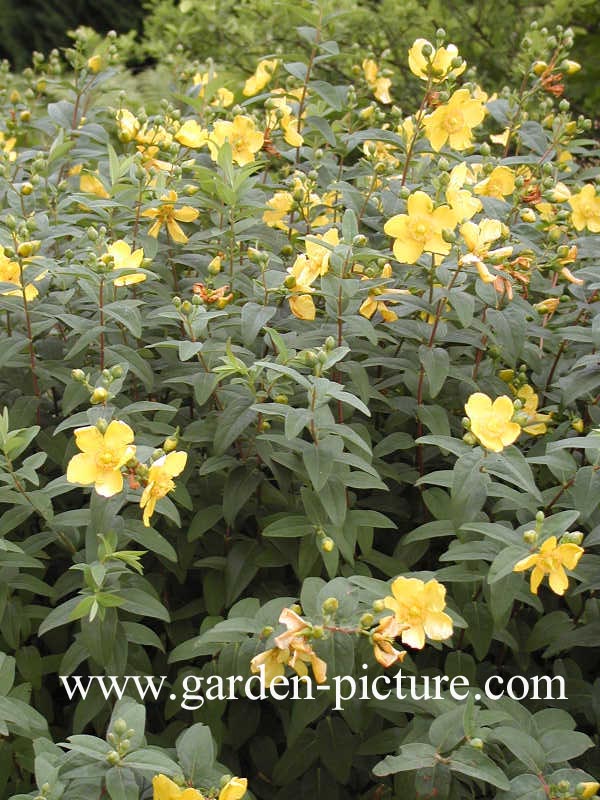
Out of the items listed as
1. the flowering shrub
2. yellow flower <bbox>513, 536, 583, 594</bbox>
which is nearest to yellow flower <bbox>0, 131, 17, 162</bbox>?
the flowering shrub

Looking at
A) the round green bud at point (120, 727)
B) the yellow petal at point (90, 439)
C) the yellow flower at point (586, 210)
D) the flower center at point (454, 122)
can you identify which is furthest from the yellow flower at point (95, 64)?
the round green bud at point (120, 727)

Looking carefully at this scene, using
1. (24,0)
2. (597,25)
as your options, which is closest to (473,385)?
(597,25)

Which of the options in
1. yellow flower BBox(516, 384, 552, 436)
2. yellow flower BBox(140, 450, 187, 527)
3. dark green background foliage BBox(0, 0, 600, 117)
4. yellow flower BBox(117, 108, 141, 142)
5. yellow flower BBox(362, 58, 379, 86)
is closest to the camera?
yellow flower BBox(140, 450, 187, 527)

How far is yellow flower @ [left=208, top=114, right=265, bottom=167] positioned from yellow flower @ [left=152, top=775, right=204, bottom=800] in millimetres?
1343

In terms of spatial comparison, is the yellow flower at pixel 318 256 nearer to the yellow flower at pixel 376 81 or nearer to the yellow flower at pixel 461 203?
the yellow flower at pixel 461 203

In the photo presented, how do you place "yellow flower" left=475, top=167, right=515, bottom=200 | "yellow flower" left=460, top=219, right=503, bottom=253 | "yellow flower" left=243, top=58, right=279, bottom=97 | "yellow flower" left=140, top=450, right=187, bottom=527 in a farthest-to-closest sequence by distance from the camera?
"yellow flower" left=243, top=58, right=279, bottom=97
"yellow flower" left=475, top=167, right=515, bottom=200
"yellow flower" left=460, top=219, right=503, bottom=253
"yellow flower" left=140, top=450, right=187, bottom=527

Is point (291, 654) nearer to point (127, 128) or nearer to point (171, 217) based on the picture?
point (171, 217)

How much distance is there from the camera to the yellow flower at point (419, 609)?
1.42 m

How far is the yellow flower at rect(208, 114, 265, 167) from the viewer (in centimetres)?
218

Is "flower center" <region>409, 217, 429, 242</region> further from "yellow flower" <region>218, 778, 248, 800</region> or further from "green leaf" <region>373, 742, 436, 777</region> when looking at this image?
"yellow flower" <region>218, 778, 248, 800</region>

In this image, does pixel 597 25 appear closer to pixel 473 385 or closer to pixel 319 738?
pixel 473 385

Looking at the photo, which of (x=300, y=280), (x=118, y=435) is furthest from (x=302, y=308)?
(x=118, y=435)

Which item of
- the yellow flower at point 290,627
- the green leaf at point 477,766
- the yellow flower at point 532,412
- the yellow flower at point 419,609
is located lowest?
the green leaf at point 477,766

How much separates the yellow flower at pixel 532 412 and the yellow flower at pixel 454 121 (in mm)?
529
